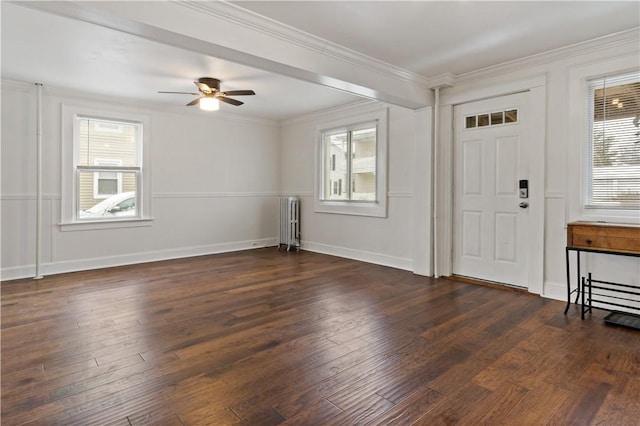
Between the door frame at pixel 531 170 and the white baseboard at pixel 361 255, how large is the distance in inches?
25.0

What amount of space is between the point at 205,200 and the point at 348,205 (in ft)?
8.15

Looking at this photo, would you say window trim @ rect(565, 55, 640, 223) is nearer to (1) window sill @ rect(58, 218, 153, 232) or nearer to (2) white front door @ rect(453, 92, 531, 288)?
(2) white front door @ rect(453, 92, 531, 288)

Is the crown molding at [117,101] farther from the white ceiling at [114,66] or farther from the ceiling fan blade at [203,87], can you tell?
the ceiling fan blade at [203,87]

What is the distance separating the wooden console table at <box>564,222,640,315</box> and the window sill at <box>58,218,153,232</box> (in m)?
5.50

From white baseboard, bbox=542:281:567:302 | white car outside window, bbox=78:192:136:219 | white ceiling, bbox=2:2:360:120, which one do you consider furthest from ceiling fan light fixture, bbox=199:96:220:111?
white baseboard, bbox=542:281:567:302

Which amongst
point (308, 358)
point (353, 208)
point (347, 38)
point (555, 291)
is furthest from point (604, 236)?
point (353, 208)

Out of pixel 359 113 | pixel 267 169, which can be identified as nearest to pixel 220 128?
pixel 267 169

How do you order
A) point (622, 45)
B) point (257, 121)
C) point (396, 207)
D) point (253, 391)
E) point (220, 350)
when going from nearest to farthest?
point (253, 391) < point (220, 350) < point (622, 45) < point (396, 207) < point (257, 121)

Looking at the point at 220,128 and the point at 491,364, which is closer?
the point at 491,364

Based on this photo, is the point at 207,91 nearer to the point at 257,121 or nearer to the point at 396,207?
the point at 257,121

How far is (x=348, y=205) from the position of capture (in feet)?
19.7

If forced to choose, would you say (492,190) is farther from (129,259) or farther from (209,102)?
(129,259)

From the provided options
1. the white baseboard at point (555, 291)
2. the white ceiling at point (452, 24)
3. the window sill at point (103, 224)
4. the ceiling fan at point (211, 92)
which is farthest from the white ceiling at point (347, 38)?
the white baseboard at point (555, 291)

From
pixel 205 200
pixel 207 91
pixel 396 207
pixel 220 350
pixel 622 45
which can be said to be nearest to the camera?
pixel 220 350
